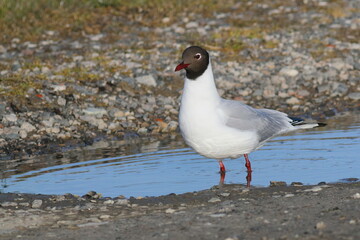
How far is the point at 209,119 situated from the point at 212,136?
19cm

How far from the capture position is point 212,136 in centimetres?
907

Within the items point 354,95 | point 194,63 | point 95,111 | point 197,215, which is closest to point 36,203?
point 197,215

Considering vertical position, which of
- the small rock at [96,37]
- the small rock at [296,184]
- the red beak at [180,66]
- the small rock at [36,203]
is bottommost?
the small rock at [296,184]

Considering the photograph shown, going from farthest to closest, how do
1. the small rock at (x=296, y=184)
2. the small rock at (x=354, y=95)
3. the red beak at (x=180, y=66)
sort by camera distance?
the small rock at (x=354, y=95), the red beak at (x=180, y=66), the small rock at (x=296, y=184)

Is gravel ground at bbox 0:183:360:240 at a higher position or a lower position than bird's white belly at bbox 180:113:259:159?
lower

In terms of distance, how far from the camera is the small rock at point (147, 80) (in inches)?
595

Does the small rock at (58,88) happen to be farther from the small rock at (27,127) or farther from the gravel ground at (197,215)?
the gravel ground at (197,215)

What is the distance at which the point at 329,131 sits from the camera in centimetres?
Answer: 1238

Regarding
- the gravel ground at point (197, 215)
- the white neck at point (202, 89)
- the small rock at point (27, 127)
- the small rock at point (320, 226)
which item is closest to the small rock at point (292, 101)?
the small rock at point (27, 127)

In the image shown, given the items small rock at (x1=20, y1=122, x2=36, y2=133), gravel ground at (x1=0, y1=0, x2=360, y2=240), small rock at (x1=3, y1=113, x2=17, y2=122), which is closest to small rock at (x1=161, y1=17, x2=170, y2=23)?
gravel ground at (x1=0, y1=0, x2=360, y2=240)

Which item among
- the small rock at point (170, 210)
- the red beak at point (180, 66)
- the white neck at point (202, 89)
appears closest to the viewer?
the small rock at point (170, 210)

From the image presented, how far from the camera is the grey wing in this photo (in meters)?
9.35

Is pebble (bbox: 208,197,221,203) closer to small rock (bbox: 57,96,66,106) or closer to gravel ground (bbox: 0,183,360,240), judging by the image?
gravel ground (bbox: 0,183,360,240)

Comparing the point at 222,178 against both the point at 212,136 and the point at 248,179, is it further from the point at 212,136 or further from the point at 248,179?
the point at 212,136
